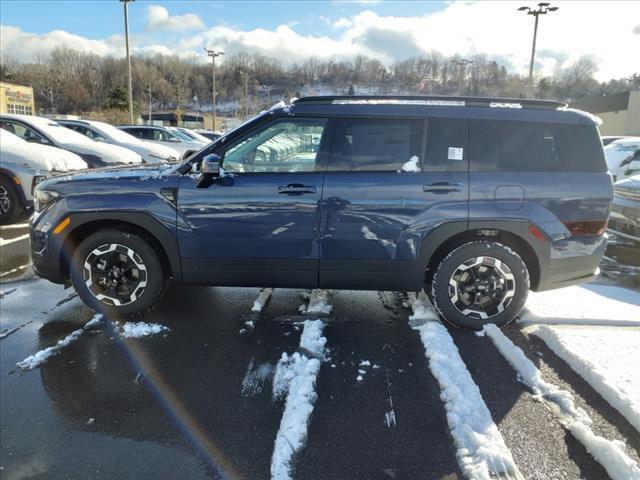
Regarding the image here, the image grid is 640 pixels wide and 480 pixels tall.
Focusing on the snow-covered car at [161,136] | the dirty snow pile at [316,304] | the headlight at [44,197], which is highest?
the snow-covered car at [161,136]

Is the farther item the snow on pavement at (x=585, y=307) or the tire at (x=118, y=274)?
the snow on pavement at (x=585, y=307)

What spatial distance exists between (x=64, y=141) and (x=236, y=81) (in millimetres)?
101472

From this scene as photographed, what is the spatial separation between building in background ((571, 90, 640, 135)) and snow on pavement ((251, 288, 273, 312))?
56.3m

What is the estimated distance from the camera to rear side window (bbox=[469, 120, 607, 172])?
149 inches

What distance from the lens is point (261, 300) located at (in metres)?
4.65

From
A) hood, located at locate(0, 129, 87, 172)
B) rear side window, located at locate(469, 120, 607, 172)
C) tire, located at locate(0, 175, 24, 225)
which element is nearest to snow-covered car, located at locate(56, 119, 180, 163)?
hood, located at locate(0, 129, 87, 172)

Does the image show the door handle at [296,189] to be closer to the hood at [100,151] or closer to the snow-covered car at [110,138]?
the hood at [100,151]

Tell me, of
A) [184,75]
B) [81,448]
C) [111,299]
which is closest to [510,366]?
[81,448]

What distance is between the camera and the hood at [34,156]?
7859 millimetres

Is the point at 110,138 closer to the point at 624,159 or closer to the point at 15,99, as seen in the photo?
the point at 624,159

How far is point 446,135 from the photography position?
3807mm

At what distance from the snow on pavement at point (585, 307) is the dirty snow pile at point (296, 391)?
1.95 m

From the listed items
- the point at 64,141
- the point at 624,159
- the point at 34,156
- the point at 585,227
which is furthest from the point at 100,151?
the point at 624,159

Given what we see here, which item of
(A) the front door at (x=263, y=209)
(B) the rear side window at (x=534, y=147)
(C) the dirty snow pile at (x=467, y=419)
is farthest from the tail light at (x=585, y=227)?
(A) the front door at (x=263, y=209)
